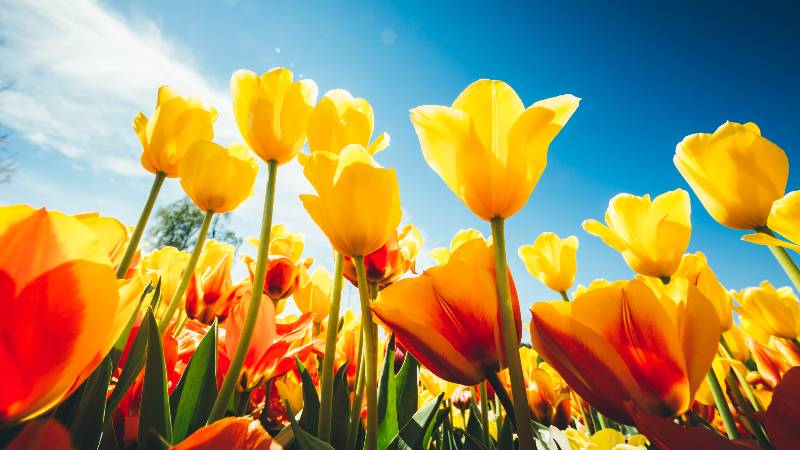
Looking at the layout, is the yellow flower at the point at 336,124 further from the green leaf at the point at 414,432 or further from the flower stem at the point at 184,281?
the green leaf at the point at 414,432

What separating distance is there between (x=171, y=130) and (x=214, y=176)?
164 mm

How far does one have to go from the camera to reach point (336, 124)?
2.35 feet

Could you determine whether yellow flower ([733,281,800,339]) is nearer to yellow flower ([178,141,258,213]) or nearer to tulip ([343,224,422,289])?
tulip ([343,224,422,289])

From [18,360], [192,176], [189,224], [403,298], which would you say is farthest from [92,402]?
[189,224]

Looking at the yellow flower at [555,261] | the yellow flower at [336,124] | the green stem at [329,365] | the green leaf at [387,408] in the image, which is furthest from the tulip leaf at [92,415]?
the yellow flower at [555,261]

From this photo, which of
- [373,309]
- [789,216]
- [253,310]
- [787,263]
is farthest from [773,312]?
[253,310]

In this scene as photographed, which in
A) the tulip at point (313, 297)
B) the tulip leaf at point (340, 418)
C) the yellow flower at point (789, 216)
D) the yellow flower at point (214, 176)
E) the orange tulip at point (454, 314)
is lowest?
the tulip leaf at point (340, 418)

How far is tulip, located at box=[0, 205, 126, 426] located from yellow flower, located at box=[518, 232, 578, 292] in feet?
5.20

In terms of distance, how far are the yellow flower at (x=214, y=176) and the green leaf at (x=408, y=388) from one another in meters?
0.51

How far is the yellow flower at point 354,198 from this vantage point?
1.77ft

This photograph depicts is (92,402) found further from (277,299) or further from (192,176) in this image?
(277,299)

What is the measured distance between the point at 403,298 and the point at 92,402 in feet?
1.14

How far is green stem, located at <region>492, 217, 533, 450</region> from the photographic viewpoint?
39 cm

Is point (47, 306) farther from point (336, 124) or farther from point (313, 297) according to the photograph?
point (313, 297)
